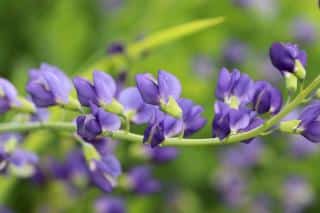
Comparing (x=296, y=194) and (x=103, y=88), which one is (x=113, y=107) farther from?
(x=296, y=194)

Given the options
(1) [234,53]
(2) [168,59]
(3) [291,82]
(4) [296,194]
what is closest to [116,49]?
(3) [291,82]

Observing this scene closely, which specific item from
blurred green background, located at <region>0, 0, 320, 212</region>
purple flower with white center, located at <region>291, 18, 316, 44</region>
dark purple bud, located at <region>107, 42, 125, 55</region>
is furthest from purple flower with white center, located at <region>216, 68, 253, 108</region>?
purple flower with white center, located at <region>291, 18, 316, 44</region>

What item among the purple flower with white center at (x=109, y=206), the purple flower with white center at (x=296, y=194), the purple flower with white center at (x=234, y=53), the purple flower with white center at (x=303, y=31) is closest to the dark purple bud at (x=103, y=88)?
the purple flower with white center at (x=109, y=206)

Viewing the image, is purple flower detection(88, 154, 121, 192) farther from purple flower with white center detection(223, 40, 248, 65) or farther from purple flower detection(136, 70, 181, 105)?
purple flower with white center detection(223, 40, 248, 65)

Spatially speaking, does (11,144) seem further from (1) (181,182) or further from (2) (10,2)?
(2) (10,2)

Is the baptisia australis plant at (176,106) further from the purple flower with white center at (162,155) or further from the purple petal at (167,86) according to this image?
the purple flower with white center at (162,155)
